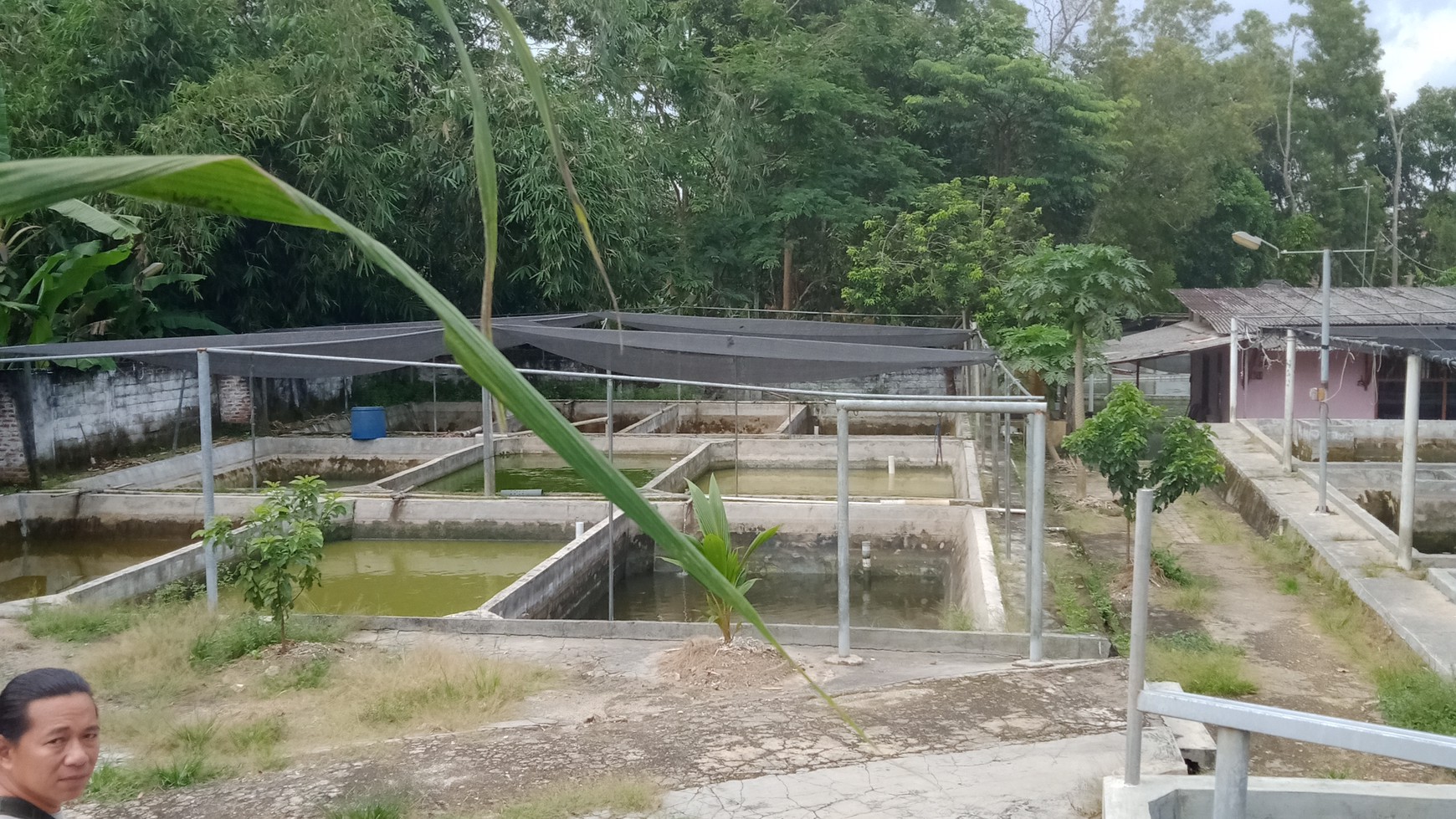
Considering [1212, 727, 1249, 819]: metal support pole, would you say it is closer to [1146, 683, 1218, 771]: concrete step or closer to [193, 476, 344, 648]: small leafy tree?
[1146, 683, 1218, 771]: concrete step

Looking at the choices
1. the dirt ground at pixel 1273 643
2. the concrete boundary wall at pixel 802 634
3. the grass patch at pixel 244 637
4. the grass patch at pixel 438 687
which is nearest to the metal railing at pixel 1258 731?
the dirt ground at pixel 1273 643

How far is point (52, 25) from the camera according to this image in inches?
567

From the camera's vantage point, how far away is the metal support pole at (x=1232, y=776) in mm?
1729

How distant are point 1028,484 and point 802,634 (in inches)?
55.8

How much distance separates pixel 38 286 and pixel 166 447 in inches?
104

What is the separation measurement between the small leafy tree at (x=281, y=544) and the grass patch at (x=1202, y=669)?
4.45 meters

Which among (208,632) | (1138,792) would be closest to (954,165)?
(208,632)

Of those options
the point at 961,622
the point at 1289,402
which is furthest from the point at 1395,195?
the point at 961,622

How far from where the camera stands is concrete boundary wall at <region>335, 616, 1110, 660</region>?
18.0ft

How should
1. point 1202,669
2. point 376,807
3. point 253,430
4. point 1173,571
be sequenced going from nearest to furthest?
point 376,807, point 1202,669, point 1173,571, point 253,430

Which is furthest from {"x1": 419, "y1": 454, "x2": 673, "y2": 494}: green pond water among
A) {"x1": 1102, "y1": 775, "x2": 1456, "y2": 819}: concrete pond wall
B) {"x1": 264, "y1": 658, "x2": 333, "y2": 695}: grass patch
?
{"x1": 1102, "y1": 775, "x2": 1456, "y2": 819}: concrete pond wall

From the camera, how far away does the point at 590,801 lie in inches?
144

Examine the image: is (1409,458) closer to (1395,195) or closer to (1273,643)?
(1273,643)

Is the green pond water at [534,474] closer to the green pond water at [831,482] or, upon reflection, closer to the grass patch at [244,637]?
the green pond water at [831,482]
